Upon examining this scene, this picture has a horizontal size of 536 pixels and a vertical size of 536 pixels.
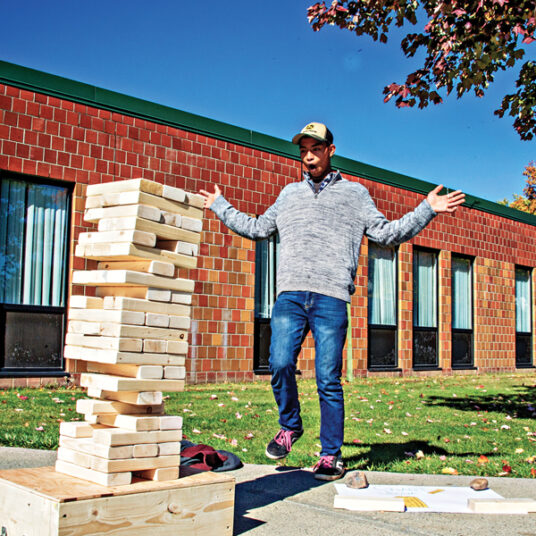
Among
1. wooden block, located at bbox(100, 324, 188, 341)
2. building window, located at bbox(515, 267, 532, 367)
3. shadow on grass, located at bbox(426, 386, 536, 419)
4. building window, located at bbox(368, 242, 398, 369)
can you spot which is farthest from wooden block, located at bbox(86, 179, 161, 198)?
building window, located at bbox(515, 267, 532, 367)

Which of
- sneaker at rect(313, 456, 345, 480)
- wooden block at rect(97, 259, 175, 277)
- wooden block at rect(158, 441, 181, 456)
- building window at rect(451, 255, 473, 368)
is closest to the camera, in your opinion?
wooden block at rect(158, 441, 181, 456)

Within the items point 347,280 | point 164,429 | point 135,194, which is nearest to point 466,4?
point 347,280

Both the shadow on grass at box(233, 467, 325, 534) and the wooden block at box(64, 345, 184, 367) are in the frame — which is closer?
the wooden block at box(64, 345, 184, 367)

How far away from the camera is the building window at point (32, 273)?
9.59 metres

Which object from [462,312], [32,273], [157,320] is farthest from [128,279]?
[462,312]

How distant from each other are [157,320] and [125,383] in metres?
0.34

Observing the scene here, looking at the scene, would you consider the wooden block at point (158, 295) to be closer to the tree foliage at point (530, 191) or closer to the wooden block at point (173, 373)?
the wooden block at point (173, 373)

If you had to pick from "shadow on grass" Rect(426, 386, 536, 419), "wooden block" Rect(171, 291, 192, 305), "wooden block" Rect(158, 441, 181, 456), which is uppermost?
"wooden block" Rect(171, 291, 192, 305)

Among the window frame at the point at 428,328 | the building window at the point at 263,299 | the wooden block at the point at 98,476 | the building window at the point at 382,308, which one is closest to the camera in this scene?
the wooden block at the point at 98,476

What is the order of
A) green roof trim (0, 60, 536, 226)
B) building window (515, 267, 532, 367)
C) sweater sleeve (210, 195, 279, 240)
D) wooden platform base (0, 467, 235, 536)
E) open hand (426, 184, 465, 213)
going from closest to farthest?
wooden platform base (0, 467, 235, 536), open hand (426, 184, 465, 213), sweater sleeve (210, 195, 279, 240), green roof trim (0, 60, 536, 226), building window (515, 267, 532, 367)

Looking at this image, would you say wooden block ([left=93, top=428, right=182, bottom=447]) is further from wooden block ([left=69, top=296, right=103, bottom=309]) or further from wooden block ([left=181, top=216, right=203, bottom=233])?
wooden block ([left=181, top=216, right=203, bottom=233])

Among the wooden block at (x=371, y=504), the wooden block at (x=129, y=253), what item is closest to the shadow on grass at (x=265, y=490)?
the wooden block at (x=371, y=504)

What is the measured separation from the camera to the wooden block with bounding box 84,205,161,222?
3.19m

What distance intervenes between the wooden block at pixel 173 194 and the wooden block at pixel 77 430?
1184 mm
